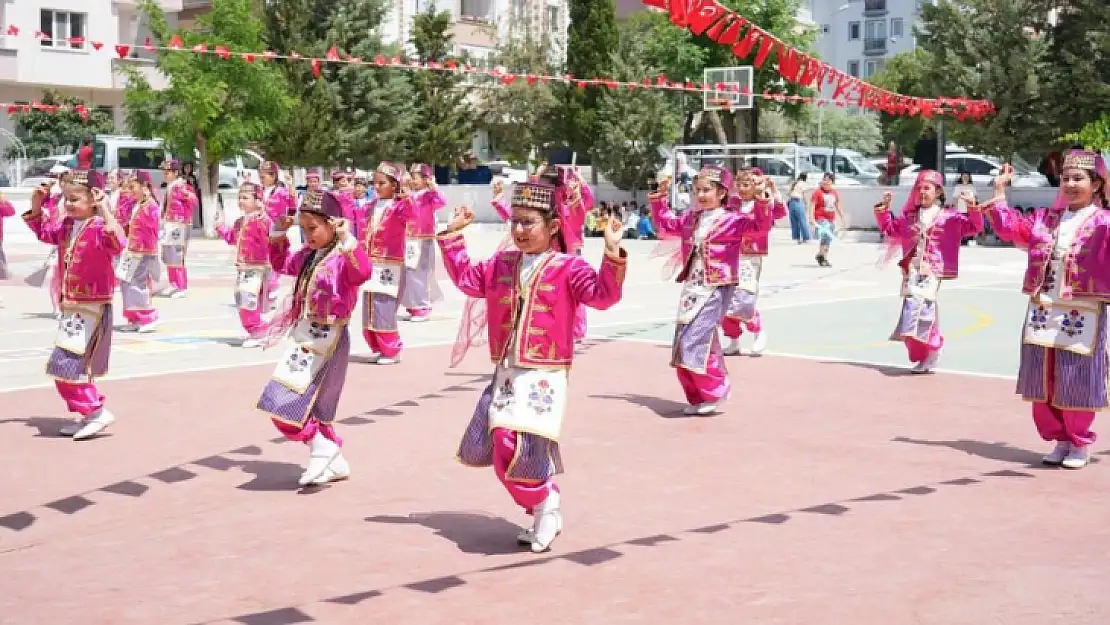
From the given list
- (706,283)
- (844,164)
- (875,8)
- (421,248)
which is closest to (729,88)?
(844,164)

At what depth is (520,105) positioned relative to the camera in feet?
168

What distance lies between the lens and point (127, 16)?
52.2m

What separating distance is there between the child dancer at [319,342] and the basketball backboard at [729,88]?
23.6 m

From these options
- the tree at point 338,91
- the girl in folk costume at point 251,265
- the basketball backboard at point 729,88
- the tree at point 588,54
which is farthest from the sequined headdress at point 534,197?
the tree at point 588,54

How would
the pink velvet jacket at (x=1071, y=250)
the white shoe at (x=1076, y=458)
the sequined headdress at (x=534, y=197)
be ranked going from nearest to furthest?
the sequined headdress at (x=534, y=197)
the pink velvet jacket at (x=1071, y=250)
the white shoe at (x=1076, y=458)

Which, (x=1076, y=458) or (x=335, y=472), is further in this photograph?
(x=1076, y=458)

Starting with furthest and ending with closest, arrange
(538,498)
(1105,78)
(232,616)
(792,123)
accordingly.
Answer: (792,123)
(1105,78)
(538,498)
(232,616)

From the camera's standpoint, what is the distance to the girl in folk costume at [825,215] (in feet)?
90.0

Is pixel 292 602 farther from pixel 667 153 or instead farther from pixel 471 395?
pixel 667 153

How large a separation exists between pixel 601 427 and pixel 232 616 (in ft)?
16.4

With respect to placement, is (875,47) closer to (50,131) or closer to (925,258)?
(50,131)

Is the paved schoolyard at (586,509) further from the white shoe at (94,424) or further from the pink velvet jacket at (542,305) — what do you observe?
the pink velvet jacket at (542,305)

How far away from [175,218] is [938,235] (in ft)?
35.8

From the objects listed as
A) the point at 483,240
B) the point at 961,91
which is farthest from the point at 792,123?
the point at 483,240
